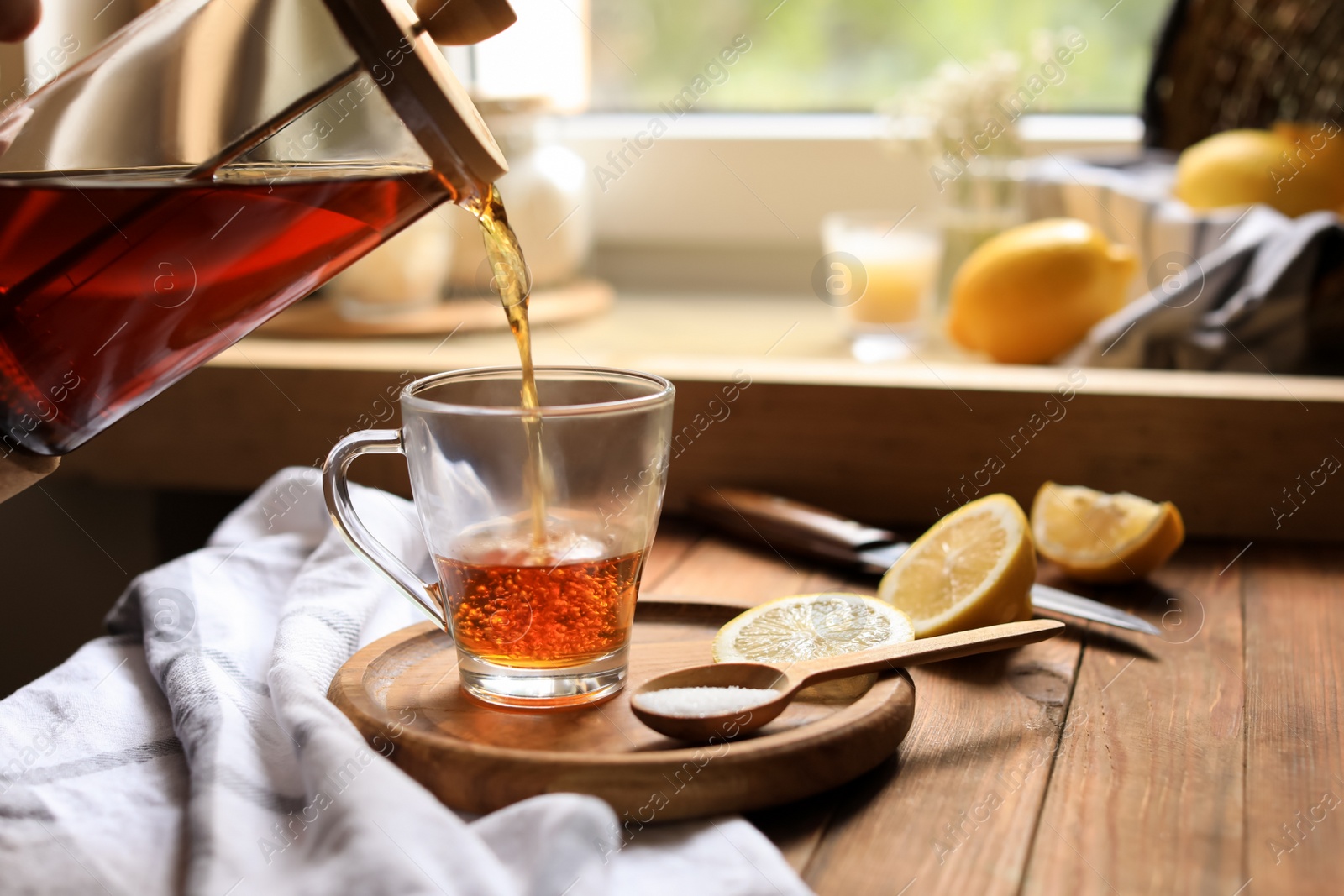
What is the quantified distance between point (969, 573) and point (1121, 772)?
0.20 meters

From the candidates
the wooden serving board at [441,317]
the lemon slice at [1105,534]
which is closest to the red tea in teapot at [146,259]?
the lemon slice at [1105,534]

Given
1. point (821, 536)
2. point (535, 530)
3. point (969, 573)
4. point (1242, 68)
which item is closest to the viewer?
point (535, 530)

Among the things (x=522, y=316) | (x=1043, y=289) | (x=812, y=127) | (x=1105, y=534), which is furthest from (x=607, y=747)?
(x=812, y=127)

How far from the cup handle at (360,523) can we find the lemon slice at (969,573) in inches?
11.9

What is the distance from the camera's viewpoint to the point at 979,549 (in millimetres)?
784

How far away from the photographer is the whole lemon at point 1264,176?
1.21 m

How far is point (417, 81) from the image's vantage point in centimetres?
54

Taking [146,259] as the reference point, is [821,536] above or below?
below

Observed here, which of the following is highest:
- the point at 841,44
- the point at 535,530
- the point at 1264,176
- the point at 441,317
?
the point at 535,530

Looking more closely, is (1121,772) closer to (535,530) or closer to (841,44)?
(535,530)

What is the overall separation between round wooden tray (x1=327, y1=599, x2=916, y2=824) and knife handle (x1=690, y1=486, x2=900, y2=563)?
9.5 inches

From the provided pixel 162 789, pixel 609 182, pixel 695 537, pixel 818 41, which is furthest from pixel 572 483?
pixel 818 41

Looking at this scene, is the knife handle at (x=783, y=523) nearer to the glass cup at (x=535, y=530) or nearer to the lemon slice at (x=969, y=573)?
the lemon slice at (x=969, y=573)

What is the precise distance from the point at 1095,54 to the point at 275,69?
4.50 ft
